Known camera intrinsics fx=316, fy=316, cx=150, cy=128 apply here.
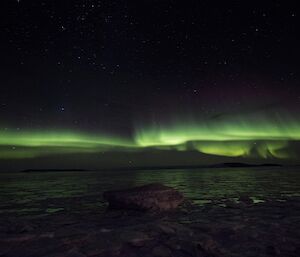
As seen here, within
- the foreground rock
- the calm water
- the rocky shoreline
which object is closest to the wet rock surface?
the rocky shoreline

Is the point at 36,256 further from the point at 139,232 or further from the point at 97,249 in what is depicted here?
the point at 139,232

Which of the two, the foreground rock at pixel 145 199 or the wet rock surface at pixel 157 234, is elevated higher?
the foreground rock at pixel 145 199

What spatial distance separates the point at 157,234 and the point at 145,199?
4558 millimetres

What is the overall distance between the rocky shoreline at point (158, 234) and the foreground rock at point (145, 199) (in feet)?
1.52

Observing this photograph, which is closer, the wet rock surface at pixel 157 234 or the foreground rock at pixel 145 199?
the wet rock surface at pixel 157 234

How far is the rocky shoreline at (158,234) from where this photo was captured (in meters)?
7.43

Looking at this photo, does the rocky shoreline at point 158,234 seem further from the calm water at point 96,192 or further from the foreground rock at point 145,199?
the calm water at point 96,192

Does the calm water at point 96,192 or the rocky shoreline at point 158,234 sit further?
the calm water at point 96,192

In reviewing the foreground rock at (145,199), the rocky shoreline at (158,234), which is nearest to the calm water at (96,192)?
the foreground rock at (145,199)

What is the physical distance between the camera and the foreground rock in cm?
1366

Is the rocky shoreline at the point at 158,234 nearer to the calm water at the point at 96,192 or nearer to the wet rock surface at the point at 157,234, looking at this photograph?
the wet rock surface at the point at 157,234

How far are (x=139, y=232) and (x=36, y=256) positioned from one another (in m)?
3.21

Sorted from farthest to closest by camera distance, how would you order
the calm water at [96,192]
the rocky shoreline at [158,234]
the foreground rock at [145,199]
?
the calm water at [96,192] < the foreground rock at [145,199] < the rocky shoreline at [158,234]

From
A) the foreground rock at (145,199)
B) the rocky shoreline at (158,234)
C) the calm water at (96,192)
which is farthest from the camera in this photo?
the calm water at (96,192)
